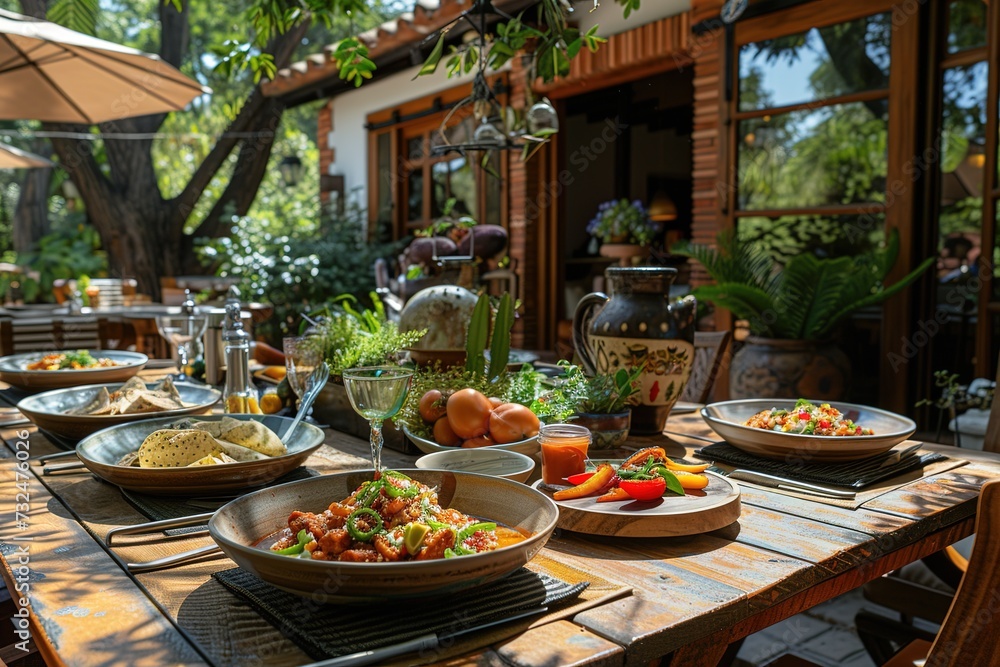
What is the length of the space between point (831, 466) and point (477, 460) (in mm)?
690

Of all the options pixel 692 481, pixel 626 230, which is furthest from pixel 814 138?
pixel 692 481

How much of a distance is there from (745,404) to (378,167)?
259 inches

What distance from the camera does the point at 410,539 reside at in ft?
3.09

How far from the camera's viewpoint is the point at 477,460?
1.47m

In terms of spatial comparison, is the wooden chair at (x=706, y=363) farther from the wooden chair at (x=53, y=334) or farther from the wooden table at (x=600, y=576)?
the wooden chair at (x=53, y=334)

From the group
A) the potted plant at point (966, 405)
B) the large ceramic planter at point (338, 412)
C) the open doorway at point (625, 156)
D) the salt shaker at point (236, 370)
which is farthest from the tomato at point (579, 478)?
the open doorway at point (625, 156)

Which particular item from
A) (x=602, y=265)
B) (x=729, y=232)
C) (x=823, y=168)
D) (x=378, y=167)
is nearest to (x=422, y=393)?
(x=729, y=232)

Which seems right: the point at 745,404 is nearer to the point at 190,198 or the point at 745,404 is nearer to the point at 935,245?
the point at 935,245

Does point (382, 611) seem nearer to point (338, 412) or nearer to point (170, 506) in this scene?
point (170, 506)

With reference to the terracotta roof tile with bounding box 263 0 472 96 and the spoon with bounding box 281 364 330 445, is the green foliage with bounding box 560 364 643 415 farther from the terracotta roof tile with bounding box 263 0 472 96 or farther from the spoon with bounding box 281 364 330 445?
the terracotta roof tile with bounding box 263 0 472 96

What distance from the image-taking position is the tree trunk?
1652 cm

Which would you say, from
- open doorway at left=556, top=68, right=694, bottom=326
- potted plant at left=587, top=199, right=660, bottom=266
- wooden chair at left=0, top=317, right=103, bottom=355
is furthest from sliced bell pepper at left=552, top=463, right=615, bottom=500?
open doorway at left=556, top=68, right=694, bottom=326

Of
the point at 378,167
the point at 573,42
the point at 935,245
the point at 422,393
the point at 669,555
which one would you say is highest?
the point at 378,167

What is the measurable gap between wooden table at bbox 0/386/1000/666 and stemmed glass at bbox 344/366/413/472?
0.96 feet
